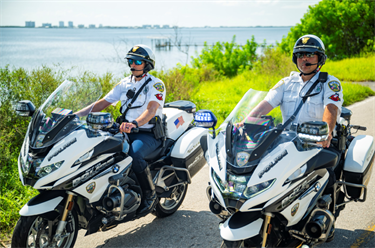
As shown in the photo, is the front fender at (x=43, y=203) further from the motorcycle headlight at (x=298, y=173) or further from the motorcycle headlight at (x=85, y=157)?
the motorcycle headlight at (x=298, y=173)

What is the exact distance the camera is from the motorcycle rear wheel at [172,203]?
4365mm

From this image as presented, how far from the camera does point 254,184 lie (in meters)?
2.53

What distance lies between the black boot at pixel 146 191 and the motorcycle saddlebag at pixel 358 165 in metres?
2.06

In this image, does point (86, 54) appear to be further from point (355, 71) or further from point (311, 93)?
point (311, 93)

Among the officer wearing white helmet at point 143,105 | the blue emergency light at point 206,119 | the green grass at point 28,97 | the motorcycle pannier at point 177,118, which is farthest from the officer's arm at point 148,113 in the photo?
the green grass at point 28,97

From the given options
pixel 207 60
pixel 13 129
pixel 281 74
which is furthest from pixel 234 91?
pixel 207 60

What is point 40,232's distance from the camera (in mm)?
3078

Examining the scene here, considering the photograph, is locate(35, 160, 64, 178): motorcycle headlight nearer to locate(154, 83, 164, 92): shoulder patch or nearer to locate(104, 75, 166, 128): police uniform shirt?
locate(104, 75, 166, 128): police uniform shirt

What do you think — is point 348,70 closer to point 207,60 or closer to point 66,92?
point 207,60

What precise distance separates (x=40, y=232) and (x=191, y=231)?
1.70 m

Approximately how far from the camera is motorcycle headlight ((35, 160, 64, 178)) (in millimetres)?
2949

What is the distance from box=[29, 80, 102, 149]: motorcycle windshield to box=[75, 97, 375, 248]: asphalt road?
1389 mm

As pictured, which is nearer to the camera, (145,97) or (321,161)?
(321,161)

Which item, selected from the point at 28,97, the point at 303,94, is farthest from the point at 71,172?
the point at 28,97
